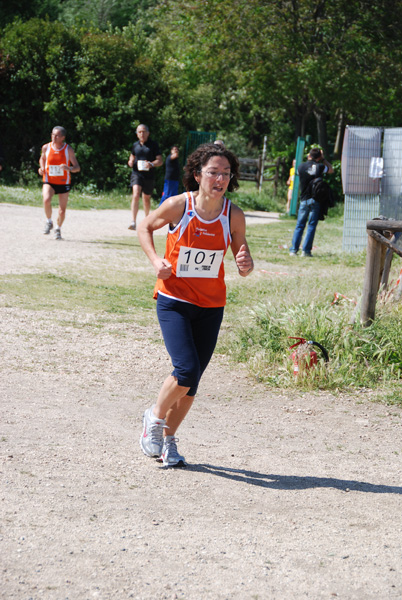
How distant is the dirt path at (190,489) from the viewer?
3.16 meters

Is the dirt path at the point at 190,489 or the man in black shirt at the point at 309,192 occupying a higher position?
the man in black shirt at the point at 309,192

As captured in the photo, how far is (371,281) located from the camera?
23.0ft

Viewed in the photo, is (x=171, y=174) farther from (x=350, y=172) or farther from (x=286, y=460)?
(x=286, y=460)

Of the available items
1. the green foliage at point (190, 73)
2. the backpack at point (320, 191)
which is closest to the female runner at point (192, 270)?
the backpack at point (320, 191)

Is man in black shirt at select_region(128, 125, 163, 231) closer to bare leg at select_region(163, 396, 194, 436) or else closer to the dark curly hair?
the dark curly hair

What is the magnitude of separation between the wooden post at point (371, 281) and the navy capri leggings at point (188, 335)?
289 cm

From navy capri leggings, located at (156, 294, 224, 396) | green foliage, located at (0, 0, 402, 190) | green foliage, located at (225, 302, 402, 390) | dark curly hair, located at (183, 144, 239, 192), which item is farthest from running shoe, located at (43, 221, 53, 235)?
green foliage, located at (0, 0, 402, 190)

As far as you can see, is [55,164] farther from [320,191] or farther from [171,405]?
[171,405]

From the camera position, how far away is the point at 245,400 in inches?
240

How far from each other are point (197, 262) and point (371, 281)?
3.09 metres

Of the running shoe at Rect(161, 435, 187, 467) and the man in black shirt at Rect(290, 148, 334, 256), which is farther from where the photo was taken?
the man in black shirt at Rect(290, 148, 334, 256)

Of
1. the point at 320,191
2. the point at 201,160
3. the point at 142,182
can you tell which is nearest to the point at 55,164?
the point at 142,182

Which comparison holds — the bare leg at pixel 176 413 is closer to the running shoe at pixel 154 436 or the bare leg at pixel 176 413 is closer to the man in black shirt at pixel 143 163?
the running shoe at pixel 154 436

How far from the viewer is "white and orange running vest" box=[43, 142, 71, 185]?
13.2 metres
